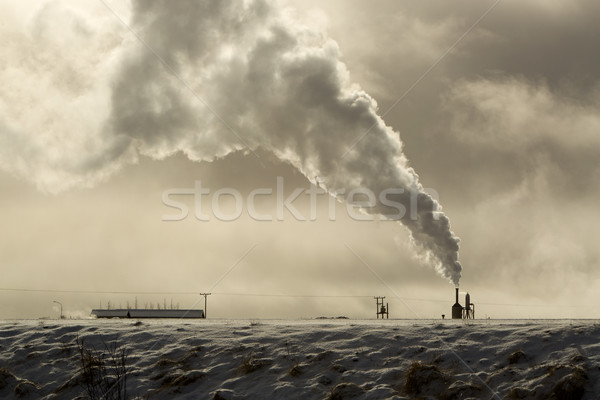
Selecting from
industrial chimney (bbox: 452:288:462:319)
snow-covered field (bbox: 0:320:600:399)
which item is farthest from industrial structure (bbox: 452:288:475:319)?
snow-covered field (bbox: 0:320:600:399)

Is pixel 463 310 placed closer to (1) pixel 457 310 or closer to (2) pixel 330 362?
(1) pixel 457 310

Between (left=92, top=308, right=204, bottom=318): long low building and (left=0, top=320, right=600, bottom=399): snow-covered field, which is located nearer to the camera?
(left=0, top=320, right=600, bottom=399): snow-covered field

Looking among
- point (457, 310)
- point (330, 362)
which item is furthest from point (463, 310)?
point (330, 362)

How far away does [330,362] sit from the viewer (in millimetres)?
19859

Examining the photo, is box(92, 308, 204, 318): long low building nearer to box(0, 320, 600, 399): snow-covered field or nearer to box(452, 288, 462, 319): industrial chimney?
box(452, 288, 462, 319): industrial chimney

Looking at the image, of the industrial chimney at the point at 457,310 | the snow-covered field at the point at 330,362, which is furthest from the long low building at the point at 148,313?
the snow-covered field at the point at 330,362

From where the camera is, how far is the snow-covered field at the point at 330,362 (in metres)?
17.4

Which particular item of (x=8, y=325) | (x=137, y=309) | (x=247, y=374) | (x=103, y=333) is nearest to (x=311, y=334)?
(x=247, y=374)

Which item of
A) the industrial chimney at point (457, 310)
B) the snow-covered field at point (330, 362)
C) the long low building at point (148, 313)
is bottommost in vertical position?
the long low building at point (148, 313)

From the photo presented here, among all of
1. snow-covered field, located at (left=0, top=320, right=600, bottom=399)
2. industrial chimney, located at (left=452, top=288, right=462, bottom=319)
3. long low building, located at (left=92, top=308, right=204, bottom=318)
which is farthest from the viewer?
long low building, located at (left=92, top=308, right=204, bottom=318)

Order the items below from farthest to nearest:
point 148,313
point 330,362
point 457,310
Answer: point 148,313 → point 457,310 → point 330,362

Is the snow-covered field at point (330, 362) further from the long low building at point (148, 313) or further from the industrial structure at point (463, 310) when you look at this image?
the long low building at point (148, 313)

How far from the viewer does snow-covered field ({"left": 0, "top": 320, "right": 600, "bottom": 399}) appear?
57.2 ft

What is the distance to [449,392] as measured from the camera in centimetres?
1717
